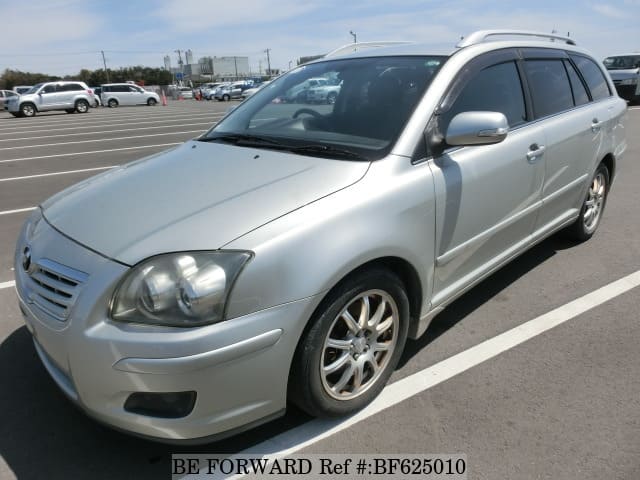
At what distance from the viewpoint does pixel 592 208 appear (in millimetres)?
4566

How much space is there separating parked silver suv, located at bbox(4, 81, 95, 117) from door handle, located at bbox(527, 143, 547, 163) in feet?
93.5

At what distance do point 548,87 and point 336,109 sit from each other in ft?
5.67

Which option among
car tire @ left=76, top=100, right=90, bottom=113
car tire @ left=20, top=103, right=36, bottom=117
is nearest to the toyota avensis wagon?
car tire @ left=20, top=103, right=36, bottom=117

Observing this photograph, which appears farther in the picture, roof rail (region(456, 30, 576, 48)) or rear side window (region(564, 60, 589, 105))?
rear side window (region(564, 60, 589, 105))

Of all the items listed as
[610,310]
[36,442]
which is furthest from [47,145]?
[610,310]

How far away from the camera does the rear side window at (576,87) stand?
13.1 feet

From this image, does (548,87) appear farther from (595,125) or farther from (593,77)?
(593,77)

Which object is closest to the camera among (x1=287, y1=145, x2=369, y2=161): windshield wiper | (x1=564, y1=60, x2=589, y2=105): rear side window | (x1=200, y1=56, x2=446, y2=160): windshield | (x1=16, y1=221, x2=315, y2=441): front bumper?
(x1=16, y1=221, x2=315, y2=441): front bumper

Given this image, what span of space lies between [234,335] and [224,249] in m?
0.31

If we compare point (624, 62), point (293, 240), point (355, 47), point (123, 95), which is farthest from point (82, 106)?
point (293, 240)

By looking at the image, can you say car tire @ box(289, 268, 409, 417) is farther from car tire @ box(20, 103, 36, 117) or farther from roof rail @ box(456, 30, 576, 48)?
car tire @ box(20, 103, 36, 117)

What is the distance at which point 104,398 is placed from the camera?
1.87 meters

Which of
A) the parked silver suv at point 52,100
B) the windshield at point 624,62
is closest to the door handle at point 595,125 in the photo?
the windshield at point 624,62

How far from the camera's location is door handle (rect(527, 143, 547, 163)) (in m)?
3.16
